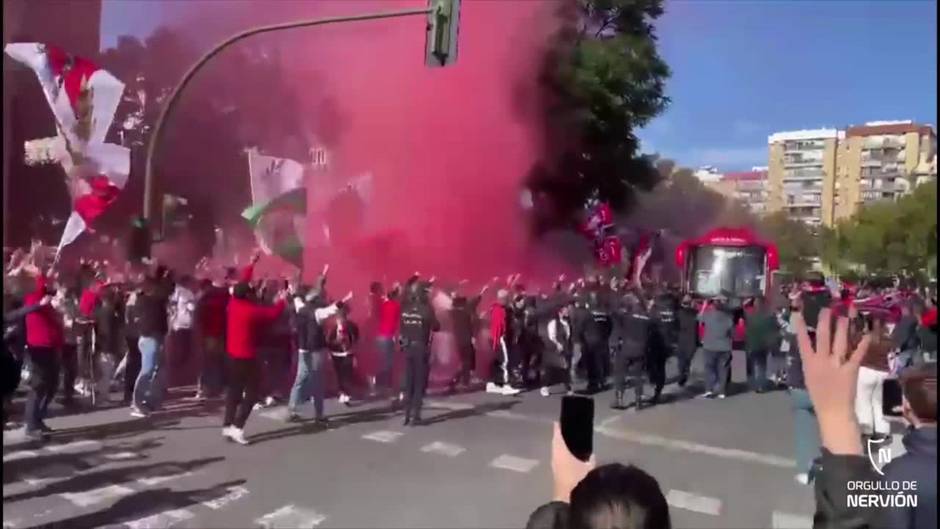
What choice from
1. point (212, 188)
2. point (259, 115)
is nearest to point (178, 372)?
point (212, 188)

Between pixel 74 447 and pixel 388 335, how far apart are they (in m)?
1.13

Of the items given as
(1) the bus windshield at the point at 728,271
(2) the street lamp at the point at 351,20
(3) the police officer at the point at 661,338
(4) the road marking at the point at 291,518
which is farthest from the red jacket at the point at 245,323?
(1) the bus windshield at the point at 728,271

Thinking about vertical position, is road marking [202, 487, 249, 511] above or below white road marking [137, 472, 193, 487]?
below

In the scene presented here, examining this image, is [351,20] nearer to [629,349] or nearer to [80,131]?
[80,131]

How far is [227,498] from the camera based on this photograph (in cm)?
316

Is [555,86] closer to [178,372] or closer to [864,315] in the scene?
[864,315]

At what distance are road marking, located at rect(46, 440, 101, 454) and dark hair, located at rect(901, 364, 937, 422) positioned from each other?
2.52 metres

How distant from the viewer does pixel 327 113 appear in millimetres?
3154

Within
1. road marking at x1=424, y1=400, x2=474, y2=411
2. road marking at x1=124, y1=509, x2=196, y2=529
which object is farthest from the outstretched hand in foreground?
road marking at x1=124, y1=509, x2=196, y2=529

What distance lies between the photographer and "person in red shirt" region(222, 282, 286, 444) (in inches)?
124

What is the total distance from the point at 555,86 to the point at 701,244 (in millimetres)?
657

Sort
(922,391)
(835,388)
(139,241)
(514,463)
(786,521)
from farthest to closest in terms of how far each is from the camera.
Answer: (139,241) → (514,463) → (786,521) → (922,391) → (835,388)

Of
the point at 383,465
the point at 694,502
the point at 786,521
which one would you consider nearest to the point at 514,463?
the point at 383,465

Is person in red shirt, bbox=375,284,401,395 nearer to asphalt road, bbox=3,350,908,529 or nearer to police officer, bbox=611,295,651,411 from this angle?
asphalt road, bbox=3,350,908,529
